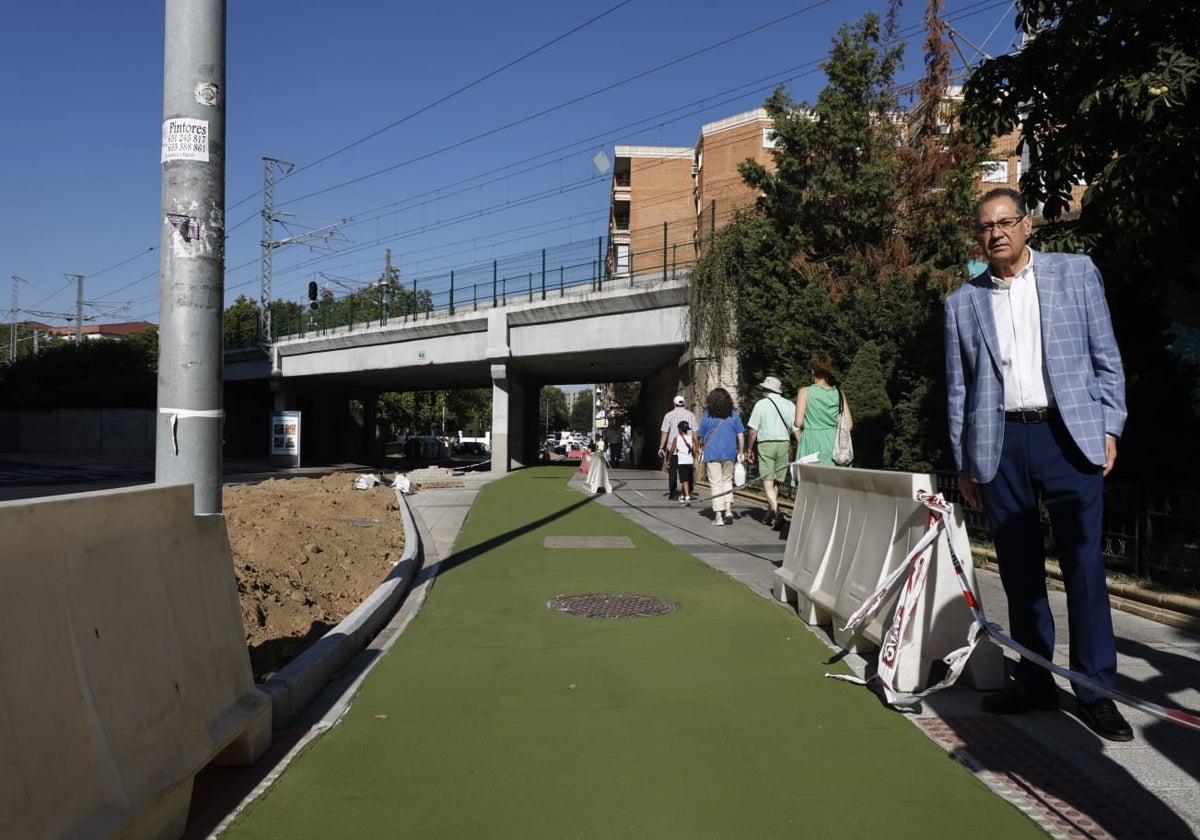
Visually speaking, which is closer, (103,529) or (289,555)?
(103,529)

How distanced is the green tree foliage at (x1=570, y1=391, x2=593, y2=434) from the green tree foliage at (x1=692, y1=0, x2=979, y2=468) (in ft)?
513

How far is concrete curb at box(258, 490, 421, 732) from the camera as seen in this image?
410 cm

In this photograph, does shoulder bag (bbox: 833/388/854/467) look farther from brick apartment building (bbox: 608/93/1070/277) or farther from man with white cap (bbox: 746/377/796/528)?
brick apartment building (bbox: 608/93/1070/277)

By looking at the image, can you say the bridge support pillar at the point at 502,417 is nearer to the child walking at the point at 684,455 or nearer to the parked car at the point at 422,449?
the child walking at the point at 684,455

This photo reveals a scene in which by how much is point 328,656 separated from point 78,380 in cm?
5554

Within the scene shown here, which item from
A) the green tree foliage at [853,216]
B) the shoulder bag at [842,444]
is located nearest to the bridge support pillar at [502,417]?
the green tree foliage at [853,216]

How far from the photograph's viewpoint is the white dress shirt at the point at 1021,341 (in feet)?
12.9

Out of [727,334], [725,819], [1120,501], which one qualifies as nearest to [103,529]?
[725,819]

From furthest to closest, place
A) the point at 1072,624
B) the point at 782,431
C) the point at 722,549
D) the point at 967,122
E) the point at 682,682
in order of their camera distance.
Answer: the point at 782,431 < the point at 722,549 < the point at 967,122 < the point at 682,682 < the point at 1072,624

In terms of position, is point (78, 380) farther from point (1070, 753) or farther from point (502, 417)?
point (1070, 753)

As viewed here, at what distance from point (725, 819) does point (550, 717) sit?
1272 millimetres

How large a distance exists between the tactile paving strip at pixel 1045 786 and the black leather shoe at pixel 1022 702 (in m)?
0.07

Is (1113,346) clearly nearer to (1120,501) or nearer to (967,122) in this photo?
(1120,501)

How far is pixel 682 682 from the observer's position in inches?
186
